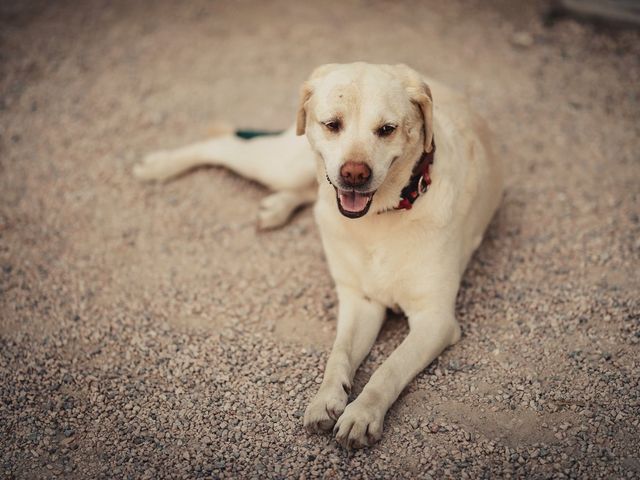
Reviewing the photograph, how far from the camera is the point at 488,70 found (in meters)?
5.20

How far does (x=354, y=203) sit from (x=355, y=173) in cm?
21

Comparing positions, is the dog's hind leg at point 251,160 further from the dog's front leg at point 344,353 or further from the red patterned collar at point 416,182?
the red patterned collar at point 416,182

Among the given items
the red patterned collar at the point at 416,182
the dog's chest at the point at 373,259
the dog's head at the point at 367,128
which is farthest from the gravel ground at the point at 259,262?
the dog's head at the point at 367,128

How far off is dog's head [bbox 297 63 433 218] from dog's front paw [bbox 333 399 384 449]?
83 cm

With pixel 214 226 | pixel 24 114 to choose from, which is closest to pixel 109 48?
pixel 24 114

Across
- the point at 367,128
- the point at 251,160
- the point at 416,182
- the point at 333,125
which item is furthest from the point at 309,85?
the point at 251,160

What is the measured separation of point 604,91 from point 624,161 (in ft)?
2.93

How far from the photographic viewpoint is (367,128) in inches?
101

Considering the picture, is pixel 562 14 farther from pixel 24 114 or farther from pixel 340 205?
pixel 24 114

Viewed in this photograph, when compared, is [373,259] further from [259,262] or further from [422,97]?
[259,262]

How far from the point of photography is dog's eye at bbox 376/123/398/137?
2.59 metres

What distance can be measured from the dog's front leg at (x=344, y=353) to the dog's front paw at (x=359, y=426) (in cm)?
8

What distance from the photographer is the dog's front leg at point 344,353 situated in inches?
105

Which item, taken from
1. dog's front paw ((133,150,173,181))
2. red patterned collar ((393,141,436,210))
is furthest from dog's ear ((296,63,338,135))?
dog's front paw ((133,150,173,181))
